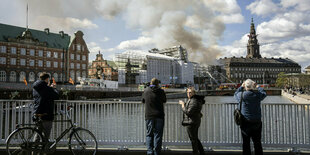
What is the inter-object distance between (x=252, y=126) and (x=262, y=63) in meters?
161

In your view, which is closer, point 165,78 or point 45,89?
point 45,89

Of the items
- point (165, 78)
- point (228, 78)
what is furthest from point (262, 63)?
point (165, 78)

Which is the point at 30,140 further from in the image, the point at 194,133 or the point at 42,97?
the point at 194,133

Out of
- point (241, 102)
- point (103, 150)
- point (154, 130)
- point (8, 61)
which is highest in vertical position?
point (8, 61)

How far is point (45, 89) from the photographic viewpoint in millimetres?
5500

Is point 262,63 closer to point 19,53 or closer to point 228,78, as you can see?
point 228,78

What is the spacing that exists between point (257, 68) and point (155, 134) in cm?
15836

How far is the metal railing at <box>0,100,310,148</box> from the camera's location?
6.13 m

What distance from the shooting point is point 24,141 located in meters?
5.56

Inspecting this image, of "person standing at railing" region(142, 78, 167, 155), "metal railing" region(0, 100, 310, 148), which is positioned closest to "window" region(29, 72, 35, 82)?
"metal railing" region(0, 100, 310, 148)

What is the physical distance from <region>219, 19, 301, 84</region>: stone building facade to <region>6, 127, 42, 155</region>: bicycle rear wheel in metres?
147

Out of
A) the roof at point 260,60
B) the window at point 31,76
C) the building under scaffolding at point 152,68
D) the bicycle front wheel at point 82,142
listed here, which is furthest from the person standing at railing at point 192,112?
the roof at point 260,60

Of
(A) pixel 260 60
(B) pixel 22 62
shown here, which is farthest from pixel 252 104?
(A) pixel 260 60

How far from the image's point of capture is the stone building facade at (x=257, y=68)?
14762cm
